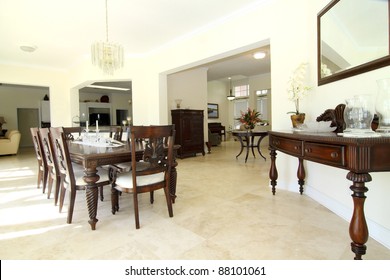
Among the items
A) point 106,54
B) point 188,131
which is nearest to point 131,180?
point 106,54

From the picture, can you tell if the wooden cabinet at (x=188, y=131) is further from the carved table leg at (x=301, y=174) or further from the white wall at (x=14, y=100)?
the white wall at (x=14, y=100)

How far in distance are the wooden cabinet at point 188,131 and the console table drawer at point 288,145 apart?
336 cm

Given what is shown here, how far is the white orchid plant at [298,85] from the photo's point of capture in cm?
257

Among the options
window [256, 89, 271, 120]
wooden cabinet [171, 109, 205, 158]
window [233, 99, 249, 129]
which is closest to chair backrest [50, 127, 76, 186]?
wooden cabinet [171, 109, 205, 158]

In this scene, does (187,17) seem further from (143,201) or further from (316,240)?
(316,240)

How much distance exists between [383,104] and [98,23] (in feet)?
13.4

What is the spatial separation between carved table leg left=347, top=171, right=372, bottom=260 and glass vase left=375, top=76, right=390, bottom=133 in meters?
0.47

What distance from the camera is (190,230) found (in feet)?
6.39

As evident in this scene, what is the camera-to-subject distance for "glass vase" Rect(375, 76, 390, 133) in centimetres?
148

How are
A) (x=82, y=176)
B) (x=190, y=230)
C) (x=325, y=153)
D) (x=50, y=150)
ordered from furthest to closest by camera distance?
(x=50, y=150) < (x=82, y=176) < (x=190, y=230) < (x=325, y=153)

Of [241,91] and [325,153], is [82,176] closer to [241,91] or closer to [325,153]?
[325,153]

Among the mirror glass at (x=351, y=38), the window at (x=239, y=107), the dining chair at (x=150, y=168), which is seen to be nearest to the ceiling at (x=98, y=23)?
the mirror glass at (x=351, y=38)

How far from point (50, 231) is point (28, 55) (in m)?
5.21
